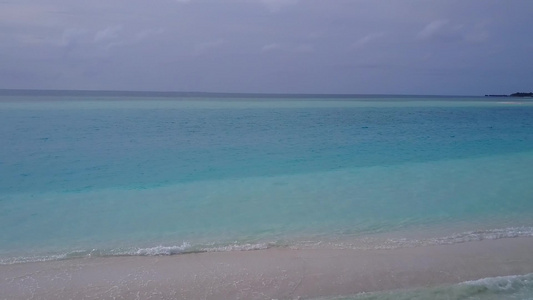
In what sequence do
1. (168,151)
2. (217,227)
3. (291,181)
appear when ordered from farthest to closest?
(168,151) < (291,181) < (217,227)

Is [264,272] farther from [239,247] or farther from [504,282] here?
[504,282]

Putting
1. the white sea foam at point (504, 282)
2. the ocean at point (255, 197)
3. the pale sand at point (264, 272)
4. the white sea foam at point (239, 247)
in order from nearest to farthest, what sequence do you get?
1. the white sea foam at point (504, 282)
2. the pale sand at point (264, 272)
3. the white sea foam at point (239, 247)
4. the ocean at point (255, 197)

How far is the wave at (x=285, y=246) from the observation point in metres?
5.63

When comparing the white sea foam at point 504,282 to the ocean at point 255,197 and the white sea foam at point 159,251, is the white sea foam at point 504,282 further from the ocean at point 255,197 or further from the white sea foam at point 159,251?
the white sea foam at point 159,251

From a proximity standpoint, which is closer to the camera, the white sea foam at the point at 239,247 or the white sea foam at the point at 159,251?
the white sea foam at the point at 159,251

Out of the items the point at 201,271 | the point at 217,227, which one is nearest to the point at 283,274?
the point at 201,271

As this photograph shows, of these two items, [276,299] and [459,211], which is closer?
[276,299]

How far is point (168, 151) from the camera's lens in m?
15.4

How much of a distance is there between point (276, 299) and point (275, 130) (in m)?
18.8

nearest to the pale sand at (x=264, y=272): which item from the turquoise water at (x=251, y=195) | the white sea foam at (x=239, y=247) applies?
the white sea foam at (x=239, y=247)

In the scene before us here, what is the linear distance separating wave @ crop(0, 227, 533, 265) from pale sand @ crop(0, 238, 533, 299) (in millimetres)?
159

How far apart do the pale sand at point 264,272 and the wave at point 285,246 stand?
16 centimetres

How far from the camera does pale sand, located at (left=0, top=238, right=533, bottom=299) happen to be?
453 centimetres

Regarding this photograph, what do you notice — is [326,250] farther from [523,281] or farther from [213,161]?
[213,161]
